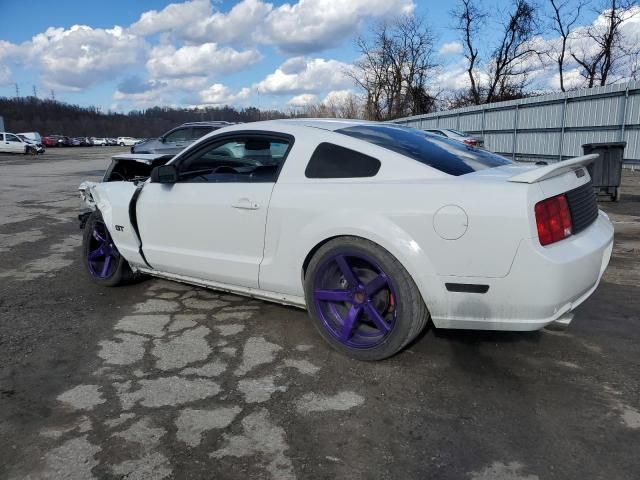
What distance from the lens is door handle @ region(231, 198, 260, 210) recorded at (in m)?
3.43

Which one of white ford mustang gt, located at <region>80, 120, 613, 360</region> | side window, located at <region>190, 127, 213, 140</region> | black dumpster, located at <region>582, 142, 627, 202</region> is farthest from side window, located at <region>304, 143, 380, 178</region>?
side window, located at <region>190, 127, 213, 140</region>

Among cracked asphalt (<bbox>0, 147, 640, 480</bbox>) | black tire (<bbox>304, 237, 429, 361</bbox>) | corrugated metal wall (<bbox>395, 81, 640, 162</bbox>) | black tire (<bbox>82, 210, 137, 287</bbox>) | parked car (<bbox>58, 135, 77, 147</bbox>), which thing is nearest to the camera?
cracked asphalt (<bbox>0, 147, 640, 480</bbox>)

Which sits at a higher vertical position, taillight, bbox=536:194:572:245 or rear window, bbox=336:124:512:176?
rear window, bbox=336:124:512:176

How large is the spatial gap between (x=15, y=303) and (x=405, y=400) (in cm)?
354

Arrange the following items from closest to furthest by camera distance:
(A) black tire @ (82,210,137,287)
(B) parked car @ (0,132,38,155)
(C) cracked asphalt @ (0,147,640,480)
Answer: (C) cracked asphalt @ (0,147,640,480)
(A) black tire @ (82,210,137,287)
(B) parked car @ (0,132,38,155)

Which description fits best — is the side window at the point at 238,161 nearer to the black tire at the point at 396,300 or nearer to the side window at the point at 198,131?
the black tire at the point at 396,300

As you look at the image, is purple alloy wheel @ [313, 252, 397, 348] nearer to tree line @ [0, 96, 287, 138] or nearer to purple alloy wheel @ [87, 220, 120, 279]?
purple alloy wheel @ [87, 220, 120, 279]

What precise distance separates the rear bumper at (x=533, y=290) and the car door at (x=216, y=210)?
55.7 inches

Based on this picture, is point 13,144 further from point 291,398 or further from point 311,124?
point 291,398

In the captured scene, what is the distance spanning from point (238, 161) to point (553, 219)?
2.35 metres

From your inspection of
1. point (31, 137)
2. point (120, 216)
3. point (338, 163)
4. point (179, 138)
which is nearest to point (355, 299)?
point (338, 163)

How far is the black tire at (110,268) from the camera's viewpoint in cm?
465

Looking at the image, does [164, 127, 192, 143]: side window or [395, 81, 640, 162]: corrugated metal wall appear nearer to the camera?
[395, 81, 640, 162]: corrugated metal wall

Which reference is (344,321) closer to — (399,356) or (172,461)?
(399,356)
